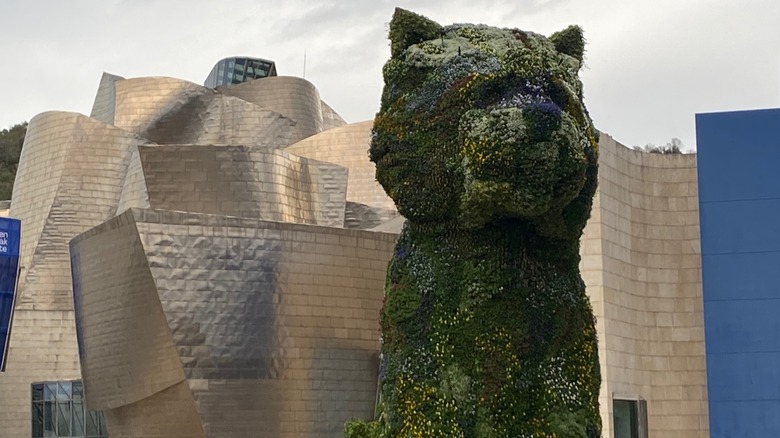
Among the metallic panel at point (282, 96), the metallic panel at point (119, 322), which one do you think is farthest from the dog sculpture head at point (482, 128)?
the metallic panel at point (282, 96)

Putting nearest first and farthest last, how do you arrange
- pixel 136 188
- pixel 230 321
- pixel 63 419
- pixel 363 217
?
1. pixel 230 321
2. pixel 136 188
3. pixel 363 217
4. pixel 63 419

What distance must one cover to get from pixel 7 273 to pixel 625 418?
56.2 feet

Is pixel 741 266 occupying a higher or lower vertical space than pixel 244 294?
higher

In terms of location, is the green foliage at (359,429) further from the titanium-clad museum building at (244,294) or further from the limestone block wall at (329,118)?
the limestone block wall at (329,118)

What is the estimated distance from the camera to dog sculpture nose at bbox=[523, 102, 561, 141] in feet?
45.6

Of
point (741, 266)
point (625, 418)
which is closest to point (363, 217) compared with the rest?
point (625, 418)

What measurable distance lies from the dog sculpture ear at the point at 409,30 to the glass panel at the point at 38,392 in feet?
73.6

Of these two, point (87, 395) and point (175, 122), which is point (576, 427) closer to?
point (87, 395)

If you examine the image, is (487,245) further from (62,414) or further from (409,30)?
(62,414)

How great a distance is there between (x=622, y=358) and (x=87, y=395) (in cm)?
1201

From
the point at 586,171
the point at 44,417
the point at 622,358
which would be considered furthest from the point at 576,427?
the point at 44,417

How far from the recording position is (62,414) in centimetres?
3456

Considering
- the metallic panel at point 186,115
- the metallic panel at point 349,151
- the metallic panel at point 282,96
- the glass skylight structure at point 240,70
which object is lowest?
the metallic panel at point 349,151

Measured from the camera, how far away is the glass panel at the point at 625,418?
26.9m
